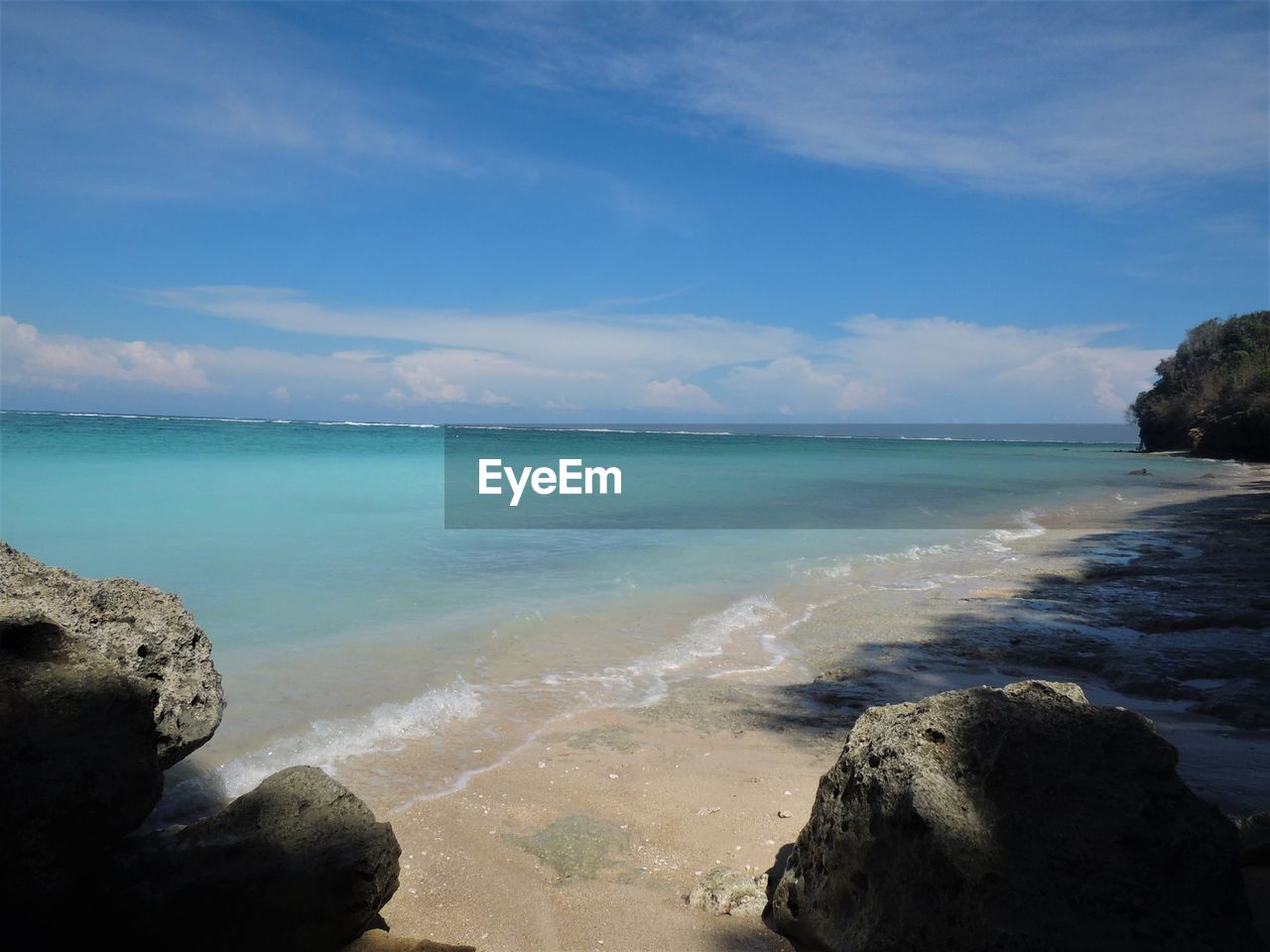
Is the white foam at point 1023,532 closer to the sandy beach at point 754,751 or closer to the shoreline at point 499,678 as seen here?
the shoreline at point 499,678

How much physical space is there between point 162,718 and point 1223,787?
4843 millimetres

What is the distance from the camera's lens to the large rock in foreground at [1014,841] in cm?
222

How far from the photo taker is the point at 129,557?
10742 millimetres

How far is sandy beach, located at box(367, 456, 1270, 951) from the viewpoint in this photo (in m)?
3.12

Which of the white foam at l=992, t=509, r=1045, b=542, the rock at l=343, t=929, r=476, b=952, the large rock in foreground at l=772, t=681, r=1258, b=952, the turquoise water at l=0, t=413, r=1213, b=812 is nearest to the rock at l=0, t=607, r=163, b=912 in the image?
the rock at l=343, t=929, r=476, b=952

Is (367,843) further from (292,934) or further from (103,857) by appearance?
(103,857)

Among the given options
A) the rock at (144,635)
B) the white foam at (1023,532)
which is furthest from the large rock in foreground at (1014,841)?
the white foam at (1023,532)

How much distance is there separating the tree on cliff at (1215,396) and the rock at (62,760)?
44.9 meters

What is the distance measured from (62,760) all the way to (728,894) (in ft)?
7.61

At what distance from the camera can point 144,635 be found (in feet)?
11.3

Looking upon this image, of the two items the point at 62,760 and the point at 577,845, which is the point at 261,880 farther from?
the point at 577,845

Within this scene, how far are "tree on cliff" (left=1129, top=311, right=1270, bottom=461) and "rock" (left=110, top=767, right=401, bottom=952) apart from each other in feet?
146

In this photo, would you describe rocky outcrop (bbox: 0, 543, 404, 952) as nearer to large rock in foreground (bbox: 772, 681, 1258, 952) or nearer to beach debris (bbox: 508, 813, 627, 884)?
beach debris (bbox: 508, 813, 627, 884)

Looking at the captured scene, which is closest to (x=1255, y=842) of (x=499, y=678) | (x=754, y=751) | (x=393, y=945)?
(x=754, y=751)
